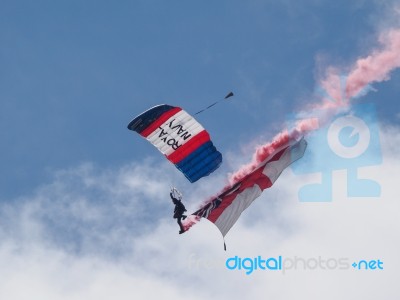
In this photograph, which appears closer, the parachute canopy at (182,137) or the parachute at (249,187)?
the parachute canopy at (182,137)

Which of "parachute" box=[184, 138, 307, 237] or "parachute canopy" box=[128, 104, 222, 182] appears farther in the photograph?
"parachute" box=[184, 138, 307, 237]

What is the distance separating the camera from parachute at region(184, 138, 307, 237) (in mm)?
35688

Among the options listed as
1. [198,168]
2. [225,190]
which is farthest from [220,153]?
[225,190]

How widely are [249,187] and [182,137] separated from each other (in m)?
4.66

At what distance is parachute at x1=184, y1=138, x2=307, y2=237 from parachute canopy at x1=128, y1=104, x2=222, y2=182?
2.58 meters

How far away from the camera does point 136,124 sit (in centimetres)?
3388

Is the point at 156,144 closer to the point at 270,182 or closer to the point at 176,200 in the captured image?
the point at 176,200

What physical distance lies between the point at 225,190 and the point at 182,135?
4410 millimetres

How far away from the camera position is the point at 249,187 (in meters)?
36.5

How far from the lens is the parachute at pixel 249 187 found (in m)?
35.7

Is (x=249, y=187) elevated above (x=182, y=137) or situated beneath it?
situated beneath

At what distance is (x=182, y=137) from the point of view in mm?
34406

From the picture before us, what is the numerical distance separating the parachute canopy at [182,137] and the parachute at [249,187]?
258cm

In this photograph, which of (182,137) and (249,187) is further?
(249,187)
